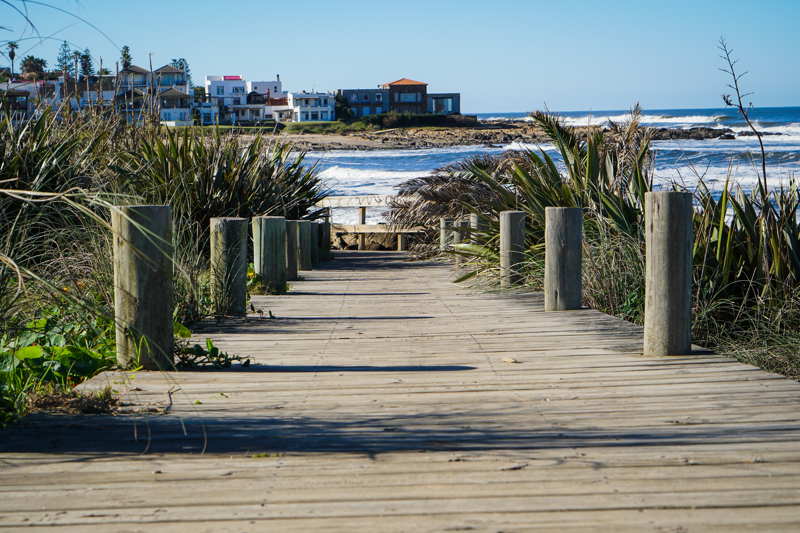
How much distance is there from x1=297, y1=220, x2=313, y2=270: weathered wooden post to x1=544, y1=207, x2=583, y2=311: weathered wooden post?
555 cm

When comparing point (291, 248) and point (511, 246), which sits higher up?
point (511, 246)

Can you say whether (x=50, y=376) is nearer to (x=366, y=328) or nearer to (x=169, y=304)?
(x=169, y=304)

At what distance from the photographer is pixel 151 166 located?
9898mm

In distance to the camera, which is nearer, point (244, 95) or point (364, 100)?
point (244, 95)

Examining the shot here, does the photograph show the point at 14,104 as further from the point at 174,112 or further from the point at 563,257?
the point at 174,112

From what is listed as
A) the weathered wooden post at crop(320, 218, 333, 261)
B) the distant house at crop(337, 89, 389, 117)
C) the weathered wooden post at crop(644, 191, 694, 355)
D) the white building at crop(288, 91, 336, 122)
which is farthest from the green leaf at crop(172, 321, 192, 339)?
the distant house at crop(337, 89, 389, 117)

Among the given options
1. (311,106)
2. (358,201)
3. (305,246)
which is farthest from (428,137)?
(305,246)

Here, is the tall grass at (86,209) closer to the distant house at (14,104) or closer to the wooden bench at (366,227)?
the distant house at (14,104)

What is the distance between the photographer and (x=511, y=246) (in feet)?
29.6

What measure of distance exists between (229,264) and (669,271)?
371 cm

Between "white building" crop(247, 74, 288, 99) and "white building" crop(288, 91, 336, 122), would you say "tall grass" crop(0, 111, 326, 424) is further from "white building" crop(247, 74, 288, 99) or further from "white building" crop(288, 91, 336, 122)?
"white building" crop(247, 74, 288, 99)

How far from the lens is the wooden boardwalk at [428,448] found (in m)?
2.76

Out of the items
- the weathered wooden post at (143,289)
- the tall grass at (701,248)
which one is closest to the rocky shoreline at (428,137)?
the tall grass at (701,248)

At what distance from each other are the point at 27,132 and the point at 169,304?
15.4 ft
